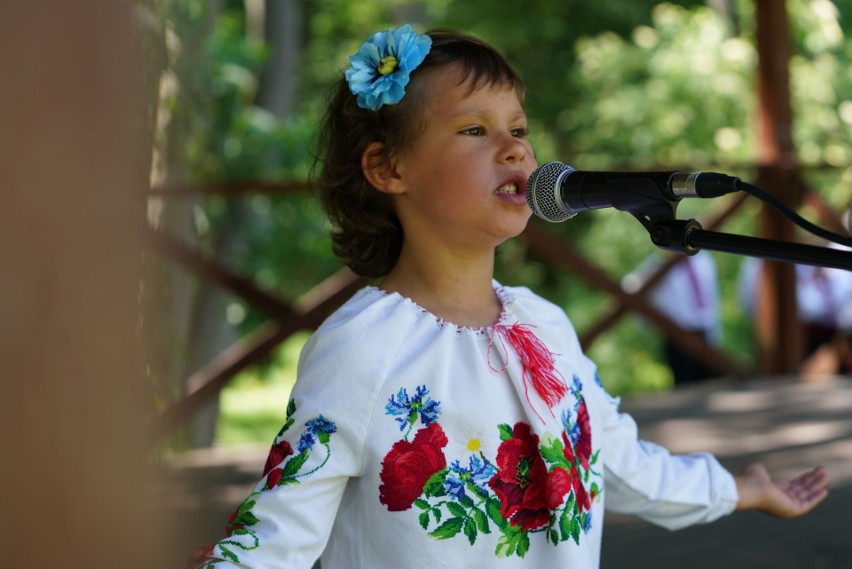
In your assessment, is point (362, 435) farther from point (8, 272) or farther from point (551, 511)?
point (8, 272)

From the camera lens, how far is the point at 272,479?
1.43 metres

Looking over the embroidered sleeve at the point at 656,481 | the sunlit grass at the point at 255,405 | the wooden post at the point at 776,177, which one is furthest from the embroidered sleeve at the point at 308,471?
the sunlit grass at the point at 255,405

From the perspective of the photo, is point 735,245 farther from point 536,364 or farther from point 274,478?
point 274,478

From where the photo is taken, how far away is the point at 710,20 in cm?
1166

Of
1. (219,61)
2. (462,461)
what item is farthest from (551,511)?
Answer: (219,61)

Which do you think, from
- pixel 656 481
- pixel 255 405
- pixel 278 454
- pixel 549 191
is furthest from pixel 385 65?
pixel 255 405

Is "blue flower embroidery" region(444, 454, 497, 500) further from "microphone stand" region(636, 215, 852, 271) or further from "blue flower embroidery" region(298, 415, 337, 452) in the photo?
"microphone stand" region(636, 215, 852, 271)

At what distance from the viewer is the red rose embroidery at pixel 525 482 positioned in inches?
59.9

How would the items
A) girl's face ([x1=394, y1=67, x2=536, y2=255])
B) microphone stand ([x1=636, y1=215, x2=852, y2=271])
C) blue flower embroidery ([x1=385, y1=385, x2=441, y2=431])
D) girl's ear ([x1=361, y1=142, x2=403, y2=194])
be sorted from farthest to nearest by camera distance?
1. girl's ear ([x1=361, y1=142, x2=403, y2=194])
2. girl's face ([x1=394, y1=67, x2=536, y2=255])
3. blue flower embroidery ([x1=385, y1=385, x2=441, y2=431])
4. microphone stand ([x1=636, y1=215, x2=852, y2=271])

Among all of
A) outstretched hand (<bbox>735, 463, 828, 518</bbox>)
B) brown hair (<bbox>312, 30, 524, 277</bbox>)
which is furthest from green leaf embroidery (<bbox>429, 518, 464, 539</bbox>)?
outstretched hand (<bbox>735, 463, 828, 518</bbox>)

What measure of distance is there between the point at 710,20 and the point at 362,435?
1104 centimetres

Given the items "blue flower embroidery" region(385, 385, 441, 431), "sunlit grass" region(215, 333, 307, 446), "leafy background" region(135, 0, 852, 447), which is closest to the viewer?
"blue flower embroidery" region(385, 385, 441, 431)

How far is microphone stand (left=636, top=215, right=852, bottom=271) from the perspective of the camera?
1.26m

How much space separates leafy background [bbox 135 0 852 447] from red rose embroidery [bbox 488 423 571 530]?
3084mm
